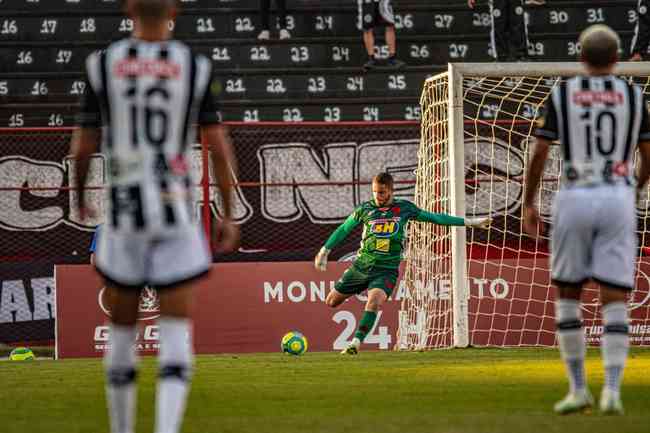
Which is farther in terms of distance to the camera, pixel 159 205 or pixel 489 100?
pixel 489 100

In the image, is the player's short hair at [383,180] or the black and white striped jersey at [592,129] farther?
the player's short hair at [383,180]

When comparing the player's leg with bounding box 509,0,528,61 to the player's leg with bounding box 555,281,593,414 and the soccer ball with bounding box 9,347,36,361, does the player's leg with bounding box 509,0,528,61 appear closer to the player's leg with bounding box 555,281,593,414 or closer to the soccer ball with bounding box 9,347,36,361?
the soccer ball with bounding box 9,347,36,361

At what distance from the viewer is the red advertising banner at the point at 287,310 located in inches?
565

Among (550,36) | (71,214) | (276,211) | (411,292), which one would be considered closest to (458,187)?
(411,292)

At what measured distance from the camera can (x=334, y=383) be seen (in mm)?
8664

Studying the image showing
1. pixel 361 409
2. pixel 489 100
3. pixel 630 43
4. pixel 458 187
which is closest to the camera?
pixel 361 409

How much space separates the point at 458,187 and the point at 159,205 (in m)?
8.19

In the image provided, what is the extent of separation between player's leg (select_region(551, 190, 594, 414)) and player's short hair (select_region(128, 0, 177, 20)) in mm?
2307

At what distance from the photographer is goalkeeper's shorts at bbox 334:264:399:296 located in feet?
42.2

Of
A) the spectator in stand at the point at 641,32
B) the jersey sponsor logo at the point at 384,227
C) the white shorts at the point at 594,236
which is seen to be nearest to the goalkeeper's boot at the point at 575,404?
the white shorts at the point at 594,236

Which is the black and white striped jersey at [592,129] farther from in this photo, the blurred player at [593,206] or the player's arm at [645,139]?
the player's arm at [645,139]

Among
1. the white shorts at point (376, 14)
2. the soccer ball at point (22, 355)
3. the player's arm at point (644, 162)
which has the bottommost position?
the soccer ball at point (22, 355)

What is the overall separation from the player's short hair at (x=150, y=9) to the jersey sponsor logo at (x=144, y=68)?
0.60 feet

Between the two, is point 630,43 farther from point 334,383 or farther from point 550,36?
point 334,383
